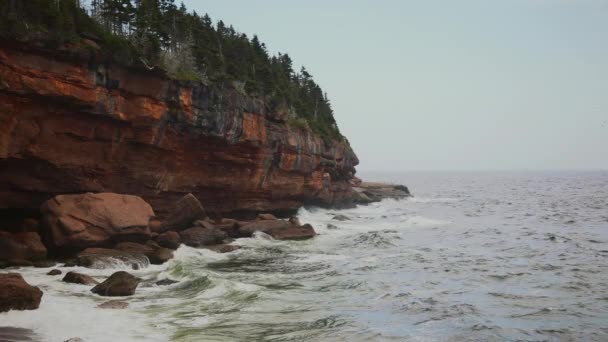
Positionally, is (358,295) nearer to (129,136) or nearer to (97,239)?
(97,239)

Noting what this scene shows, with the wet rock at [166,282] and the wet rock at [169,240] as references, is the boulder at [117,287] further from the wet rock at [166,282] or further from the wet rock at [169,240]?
the wet rock at [169,240]

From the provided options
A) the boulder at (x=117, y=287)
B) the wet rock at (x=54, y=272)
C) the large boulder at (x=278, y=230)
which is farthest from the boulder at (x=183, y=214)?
the boulder at (x=117, y=287)

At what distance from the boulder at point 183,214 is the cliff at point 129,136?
7.60ft

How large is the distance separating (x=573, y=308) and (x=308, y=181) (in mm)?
35828

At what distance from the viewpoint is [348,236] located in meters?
40.2

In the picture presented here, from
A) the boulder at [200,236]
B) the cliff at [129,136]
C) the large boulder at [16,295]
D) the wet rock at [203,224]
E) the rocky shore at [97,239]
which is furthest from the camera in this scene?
the wet rock at [203,224]

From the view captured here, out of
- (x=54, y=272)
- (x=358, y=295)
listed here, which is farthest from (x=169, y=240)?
(x=358, y=295)

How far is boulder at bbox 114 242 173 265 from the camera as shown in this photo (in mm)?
26719

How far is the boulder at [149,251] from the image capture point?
87.7ft

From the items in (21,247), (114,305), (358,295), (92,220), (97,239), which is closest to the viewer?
(114,305)

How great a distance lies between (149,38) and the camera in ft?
109

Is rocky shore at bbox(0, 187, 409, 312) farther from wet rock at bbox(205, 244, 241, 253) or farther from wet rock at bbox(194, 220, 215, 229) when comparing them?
wet rock at bbox(194, 220, 215, 229)

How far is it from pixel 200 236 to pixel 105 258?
26.1ft

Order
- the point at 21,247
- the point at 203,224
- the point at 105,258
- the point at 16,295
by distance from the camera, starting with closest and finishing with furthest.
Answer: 1. the point at 16,295
2. the point at 21,247
3. the point at 105,258
4. the point at 203,224
